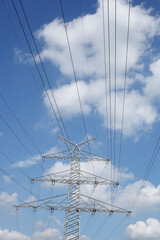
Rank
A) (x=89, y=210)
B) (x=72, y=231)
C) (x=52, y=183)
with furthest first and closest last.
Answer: (x=52, y=183) < (x=89, y=210) < (x=72, y=231)

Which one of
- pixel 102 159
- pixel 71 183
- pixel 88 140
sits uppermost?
pixel 88 140

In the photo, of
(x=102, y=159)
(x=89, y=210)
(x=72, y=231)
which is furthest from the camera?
(x=102, y=159)

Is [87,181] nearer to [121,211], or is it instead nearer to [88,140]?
[121,211]

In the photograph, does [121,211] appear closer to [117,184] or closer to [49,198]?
[117,184]

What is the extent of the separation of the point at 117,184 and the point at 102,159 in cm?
357

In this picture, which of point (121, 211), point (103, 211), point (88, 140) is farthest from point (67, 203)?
point (88, 140)

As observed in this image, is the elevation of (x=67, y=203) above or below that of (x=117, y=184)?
below

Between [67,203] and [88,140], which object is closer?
[67,203]

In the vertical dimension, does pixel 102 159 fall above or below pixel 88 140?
below

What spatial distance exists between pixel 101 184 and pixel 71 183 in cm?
356

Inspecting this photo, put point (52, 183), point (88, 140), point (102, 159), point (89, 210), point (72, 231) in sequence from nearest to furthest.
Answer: point (72, 231), point (89, 210), point (52, 183), point (102, 159), point (88, 140)

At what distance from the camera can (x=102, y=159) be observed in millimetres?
30594

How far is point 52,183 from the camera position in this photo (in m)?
27.8

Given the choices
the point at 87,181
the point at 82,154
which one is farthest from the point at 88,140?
the point at 87,181
